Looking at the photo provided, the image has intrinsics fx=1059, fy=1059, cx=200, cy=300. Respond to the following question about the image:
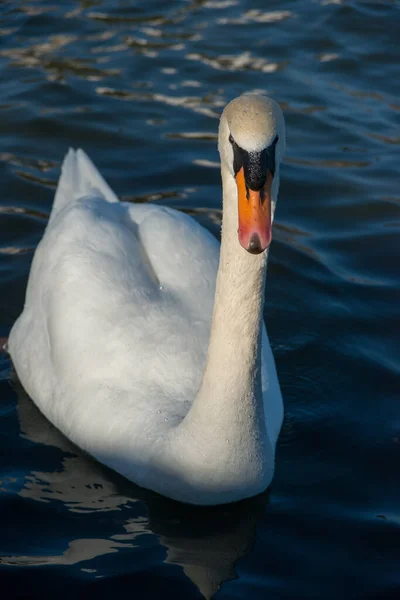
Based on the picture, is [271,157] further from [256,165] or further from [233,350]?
[233,350]

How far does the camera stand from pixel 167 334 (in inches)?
238

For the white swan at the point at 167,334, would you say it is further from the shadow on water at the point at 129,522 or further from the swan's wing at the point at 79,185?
the swan's wing at the point at 79,185

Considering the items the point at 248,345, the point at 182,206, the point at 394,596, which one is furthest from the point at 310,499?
the point at 182,206

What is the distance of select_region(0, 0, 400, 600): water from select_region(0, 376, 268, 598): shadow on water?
0.01m

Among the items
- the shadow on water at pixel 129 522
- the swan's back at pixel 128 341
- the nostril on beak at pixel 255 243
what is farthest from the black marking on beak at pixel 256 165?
the shadow on water at pixel 129 522

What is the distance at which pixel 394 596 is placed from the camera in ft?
16.9

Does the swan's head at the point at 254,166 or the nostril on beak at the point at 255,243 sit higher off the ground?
the swan's head at the point at 254,166

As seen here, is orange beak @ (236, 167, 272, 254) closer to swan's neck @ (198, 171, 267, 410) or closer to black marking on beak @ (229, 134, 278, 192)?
black marking on beak @ (229, 134, 278, 192)

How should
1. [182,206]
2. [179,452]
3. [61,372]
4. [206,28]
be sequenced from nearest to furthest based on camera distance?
[179,452] → [61,372] → [182,206] → [206,28]

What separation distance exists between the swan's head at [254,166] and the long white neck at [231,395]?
0.71ft

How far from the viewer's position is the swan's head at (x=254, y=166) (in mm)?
4410

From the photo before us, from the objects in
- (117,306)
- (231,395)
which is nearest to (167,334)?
(117,306)

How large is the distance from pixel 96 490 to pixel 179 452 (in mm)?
684

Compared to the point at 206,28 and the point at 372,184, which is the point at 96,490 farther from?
the point at 206,28
